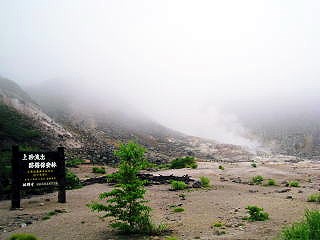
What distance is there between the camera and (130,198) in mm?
11211

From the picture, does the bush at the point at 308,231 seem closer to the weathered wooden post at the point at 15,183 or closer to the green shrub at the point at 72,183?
the weathered wooden post at the point at 15,183

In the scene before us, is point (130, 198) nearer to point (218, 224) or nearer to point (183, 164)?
point (218, 224)

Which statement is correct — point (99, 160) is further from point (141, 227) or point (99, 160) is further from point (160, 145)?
→ point (141, 227)

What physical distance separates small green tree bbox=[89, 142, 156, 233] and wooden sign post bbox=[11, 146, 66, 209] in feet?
23.9

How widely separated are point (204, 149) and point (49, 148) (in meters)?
36.3

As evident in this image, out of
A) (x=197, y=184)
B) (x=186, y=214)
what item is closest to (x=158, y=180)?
(x=197, y=184)

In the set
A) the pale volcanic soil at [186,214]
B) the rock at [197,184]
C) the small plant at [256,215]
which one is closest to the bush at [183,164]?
the rock at [197,184]

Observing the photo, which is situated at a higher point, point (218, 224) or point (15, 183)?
point (15, 183)

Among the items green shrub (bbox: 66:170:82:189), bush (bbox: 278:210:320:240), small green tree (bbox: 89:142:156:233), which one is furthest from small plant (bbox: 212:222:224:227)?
green shrub (bbox: 66:170:82:189)

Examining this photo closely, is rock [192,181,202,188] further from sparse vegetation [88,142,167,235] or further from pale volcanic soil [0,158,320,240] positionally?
sparse vegetation [88,142,167,235]

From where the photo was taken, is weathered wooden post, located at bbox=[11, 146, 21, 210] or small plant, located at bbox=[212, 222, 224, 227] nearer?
small plant, located at bbox=[212, 222, 224, 227]

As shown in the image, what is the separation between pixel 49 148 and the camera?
37406 millimetres

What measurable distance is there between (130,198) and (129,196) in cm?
10

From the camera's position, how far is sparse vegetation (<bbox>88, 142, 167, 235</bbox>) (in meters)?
11.3
